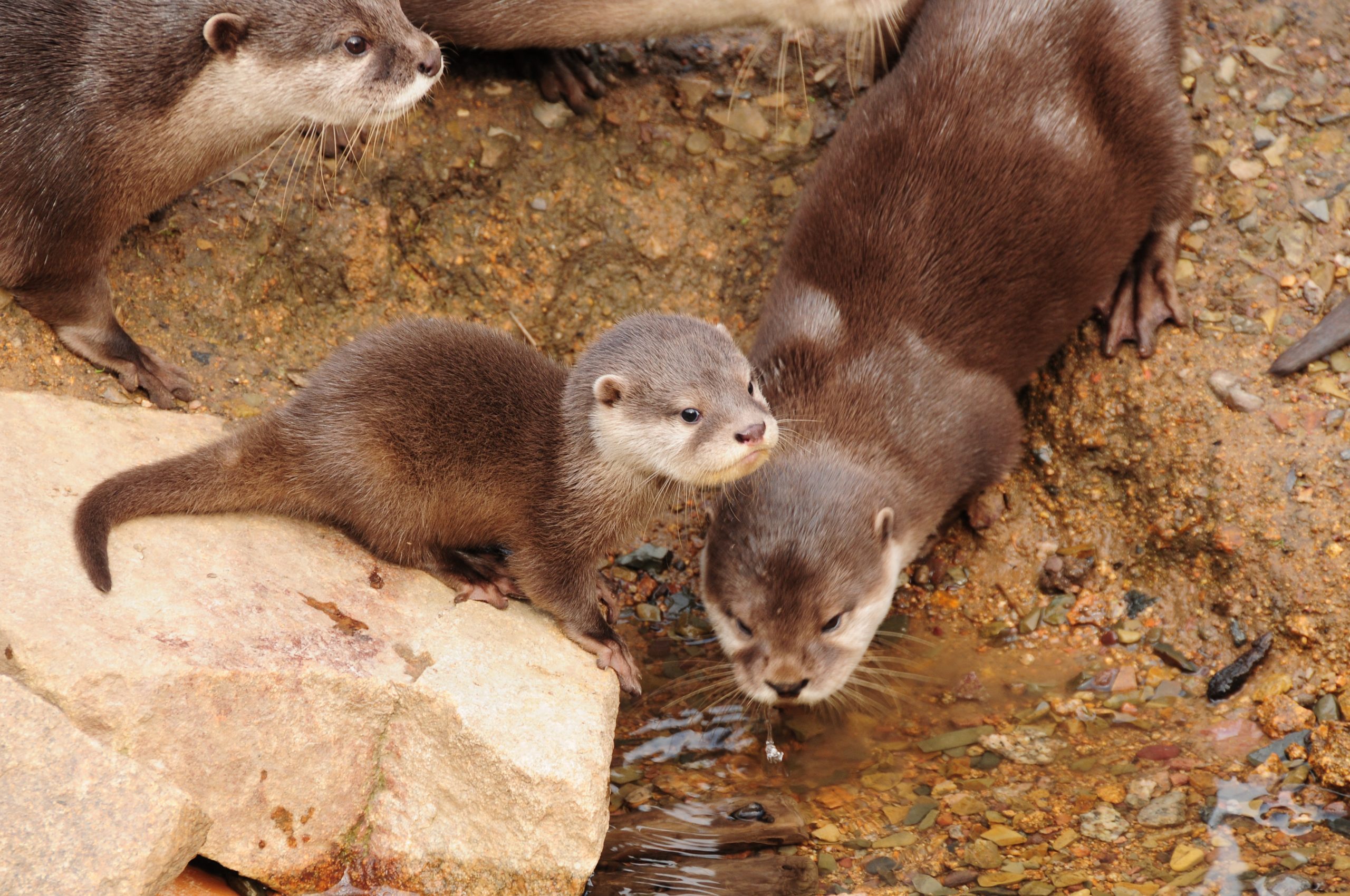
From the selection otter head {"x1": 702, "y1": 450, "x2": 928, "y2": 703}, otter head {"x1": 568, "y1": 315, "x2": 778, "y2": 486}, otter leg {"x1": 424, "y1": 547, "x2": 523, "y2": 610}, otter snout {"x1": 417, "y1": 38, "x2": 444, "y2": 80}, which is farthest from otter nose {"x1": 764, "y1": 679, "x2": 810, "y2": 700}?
otter snout {"x1": 417, "y1": 38, "x2": 444, "y2": 80}

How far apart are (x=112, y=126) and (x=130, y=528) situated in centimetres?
102

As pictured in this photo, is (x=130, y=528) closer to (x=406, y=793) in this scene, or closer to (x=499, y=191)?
(x=406, y=793)

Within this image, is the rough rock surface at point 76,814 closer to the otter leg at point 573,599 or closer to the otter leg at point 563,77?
the otter leg at point 573,599

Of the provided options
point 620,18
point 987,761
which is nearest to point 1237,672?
point 987,761

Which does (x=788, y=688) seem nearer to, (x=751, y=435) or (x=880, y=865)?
(x=880, y=865)

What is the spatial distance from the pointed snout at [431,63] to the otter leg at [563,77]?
0.79 meters

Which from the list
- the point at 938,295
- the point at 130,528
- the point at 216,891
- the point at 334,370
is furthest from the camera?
the point at 938,295

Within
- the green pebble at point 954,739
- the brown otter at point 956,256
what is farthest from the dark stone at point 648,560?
the green pebble at point 954,739

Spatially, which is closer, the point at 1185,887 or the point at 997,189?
the point at 1185,887

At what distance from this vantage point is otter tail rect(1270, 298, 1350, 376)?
11.8 ft

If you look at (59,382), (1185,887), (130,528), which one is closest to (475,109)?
(59,382)

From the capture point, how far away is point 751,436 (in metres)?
2.85

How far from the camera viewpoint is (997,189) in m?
3.65

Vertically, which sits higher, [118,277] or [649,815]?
[118,277]
